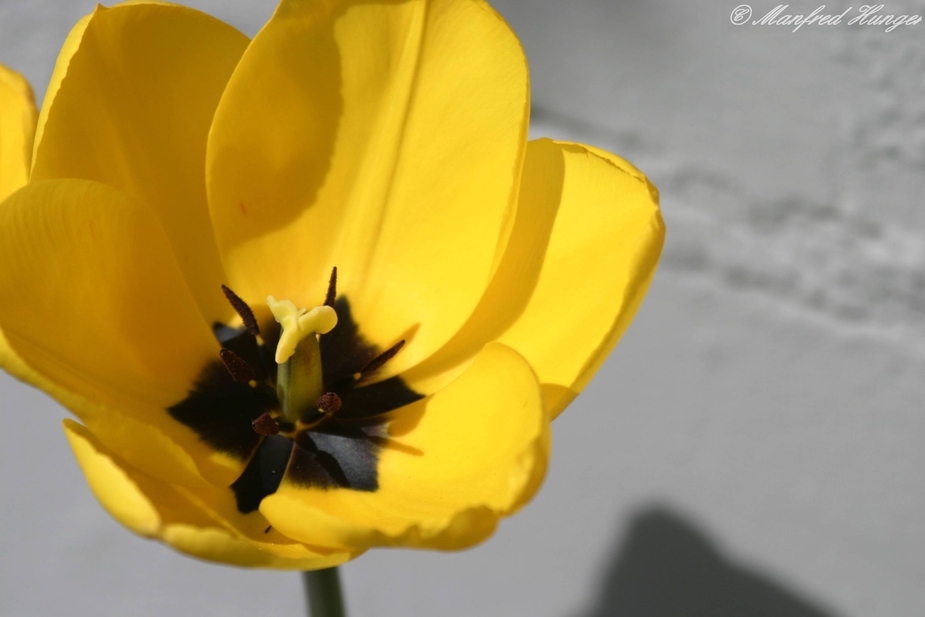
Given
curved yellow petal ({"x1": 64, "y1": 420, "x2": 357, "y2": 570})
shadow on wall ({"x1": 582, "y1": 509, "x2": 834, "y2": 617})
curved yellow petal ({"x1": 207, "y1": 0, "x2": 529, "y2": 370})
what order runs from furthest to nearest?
shadow on wall ({"x1": 582, "y1": 509, "x2": 834, "y2": 617}), curved yellow petal ({"x1": 207, "y1": 0, "x2": 529, "y2": 370}), curved yellow petal ({"x1": 64, "y1": 420, "x2": 357, "y2": 570})

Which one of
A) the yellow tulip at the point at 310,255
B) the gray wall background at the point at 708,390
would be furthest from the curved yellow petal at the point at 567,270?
the gray wall background at the point at 708,390

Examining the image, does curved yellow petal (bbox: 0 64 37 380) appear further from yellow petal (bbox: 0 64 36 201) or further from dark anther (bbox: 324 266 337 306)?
dark anther (bbox: 324 266 337 306)

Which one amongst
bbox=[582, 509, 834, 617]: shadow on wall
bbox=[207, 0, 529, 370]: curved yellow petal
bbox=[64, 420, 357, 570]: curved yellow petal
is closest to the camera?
bbox=[64, 420, 357, 570]: curved yellow petal

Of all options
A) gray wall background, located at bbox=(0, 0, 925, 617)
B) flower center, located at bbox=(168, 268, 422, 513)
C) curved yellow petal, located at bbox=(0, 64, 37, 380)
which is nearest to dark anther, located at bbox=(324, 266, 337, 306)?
flower center, located at bbox=(168, 268, 422, 513)

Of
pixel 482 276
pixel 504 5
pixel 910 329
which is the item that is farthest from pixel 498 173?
pixel 910 329

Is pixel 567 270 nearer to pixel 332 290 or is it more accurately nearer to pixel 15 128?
pixel 332 290

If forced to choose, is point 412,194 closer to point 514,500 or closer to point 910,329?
point 514,500
